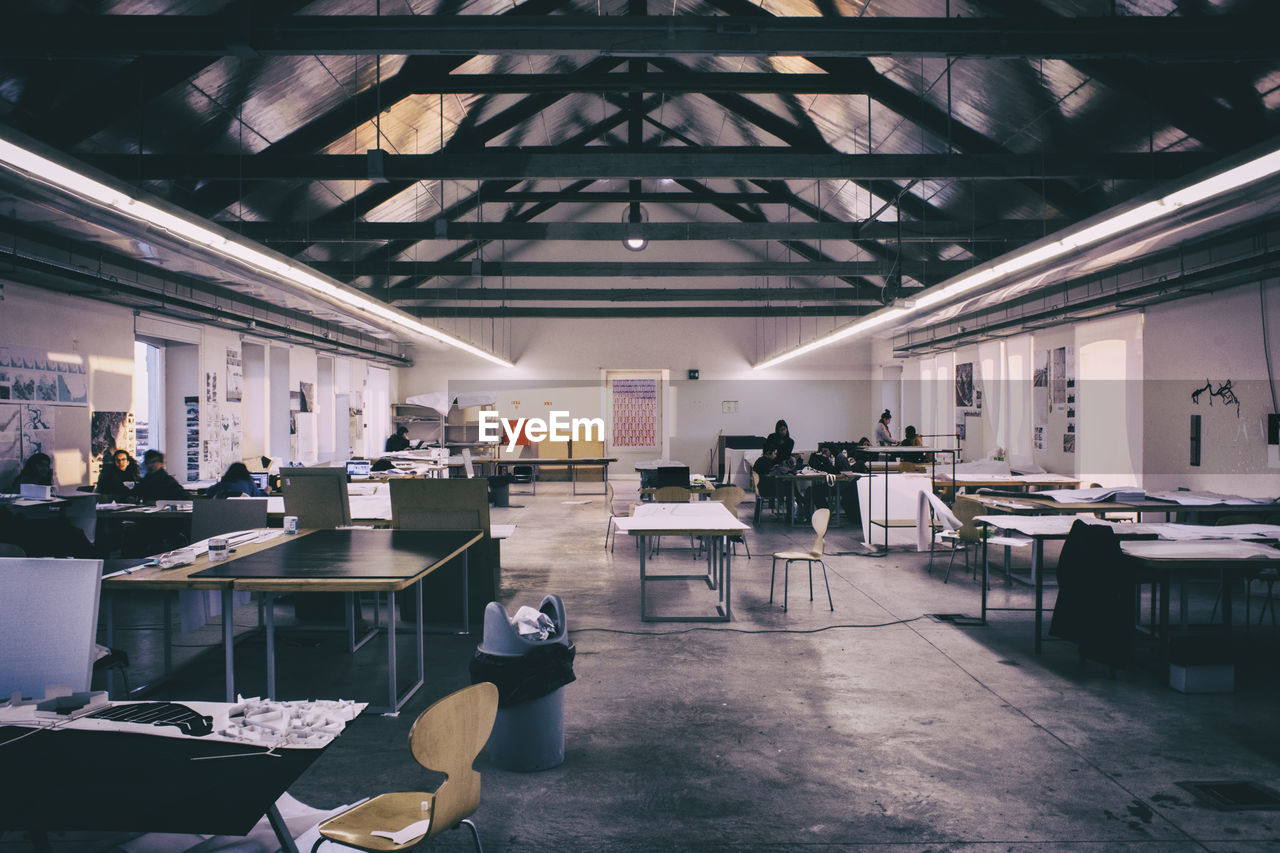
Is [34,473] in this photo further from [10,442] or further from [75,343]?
[75,343]

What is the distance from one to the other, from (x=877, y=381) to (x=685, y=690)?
1479 cm

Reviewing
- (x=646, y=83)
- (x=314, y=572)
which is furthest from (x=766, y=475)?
(x=314, y=572)

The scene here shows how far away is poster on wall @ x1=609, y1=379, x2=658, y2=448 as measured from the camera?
17.5 m

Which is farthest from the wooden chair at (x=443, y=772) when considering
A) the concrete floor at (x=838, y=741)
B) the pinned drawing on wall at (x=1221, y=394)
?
the pinned drawing on wall at (x=1221, y=394)

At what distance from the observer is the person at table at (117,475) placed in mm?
7609

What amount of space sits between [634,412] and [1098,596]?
13.7 metres

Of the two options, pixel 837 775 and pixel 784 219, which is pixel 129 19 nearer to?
pixel 837 775

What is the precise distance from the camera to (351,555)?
4.06 meters

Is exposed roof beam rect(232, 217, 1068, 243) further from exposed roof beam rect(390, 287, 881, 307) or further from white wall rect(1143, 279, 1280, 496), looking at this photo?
exposed roof beam rect(390, 287, 881, 307)

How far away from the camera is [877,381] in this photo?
57.6ft

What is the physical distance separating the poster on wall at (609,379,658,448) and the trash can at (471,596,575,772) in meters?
14.4

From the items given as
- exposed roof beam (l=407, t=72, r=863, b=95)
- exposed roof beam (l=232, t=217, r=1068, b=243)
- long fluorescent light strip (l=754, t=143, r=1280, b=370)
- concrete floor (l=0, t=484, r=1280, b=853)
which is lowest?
concrete floor (l=0, t=484, r=1280, b=853)

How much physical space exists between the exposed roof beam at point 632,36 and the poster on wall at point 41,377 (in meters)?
4.21

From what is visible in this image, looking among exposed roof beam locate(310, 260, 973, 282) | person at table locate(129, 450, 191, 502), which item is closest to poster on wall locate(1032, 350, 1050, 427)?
exposed roof beam locate(310, 260, 973, 282)
